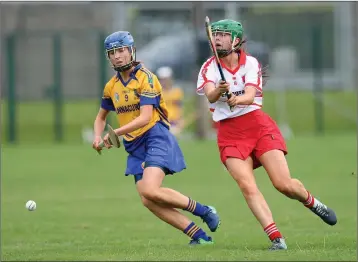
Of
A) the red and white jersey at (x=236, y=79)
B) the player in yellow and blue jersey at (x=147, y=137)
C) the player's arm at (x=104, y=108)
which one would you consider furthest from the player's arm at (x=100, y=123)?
the red and white jersey at (x=236, y=79)

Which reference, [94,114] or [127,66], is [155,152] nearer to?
[127,66]

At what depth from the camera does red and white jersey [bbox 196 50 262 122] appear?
9531mm

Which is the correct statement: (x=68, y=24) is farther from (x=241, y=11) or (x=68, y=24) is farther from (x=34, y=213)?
(x=34, y=213)

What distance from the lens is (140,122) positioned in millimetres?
9664

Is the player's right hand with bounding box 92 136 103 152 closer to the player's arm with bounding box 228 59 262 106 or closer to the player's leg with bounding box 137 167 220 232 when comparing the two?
the player's leg with bounding box 137 167 220 232

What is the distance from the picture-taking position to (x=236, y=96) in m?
9.34

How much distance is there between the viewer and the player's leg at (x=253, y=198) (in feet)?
30.0

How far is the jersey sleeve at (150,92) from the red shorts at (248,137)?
647mm

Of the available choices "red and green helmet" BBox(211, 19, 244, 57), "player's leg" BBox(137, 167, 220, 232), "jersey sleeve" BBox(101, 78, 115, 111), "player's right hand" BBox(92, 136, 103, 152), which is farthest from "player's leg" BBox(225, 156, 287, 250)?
"jersey sleeve" BBox(101, 78, 115, 111)

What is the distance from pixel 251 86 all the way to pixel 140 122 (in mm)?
1065

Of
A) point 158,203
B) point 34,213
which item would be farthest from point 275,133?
point 34,213

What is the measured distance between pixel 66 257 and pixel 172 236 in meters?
2.87

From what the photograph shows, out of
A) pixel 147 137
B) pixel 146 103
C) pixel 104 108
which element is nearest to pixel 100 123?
pixel 104 108

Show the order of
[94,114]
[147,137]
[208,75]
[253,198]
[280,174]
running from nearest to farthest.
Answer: [253,198] → [280,174] → [208,75] → [147,137] → [94,114]
